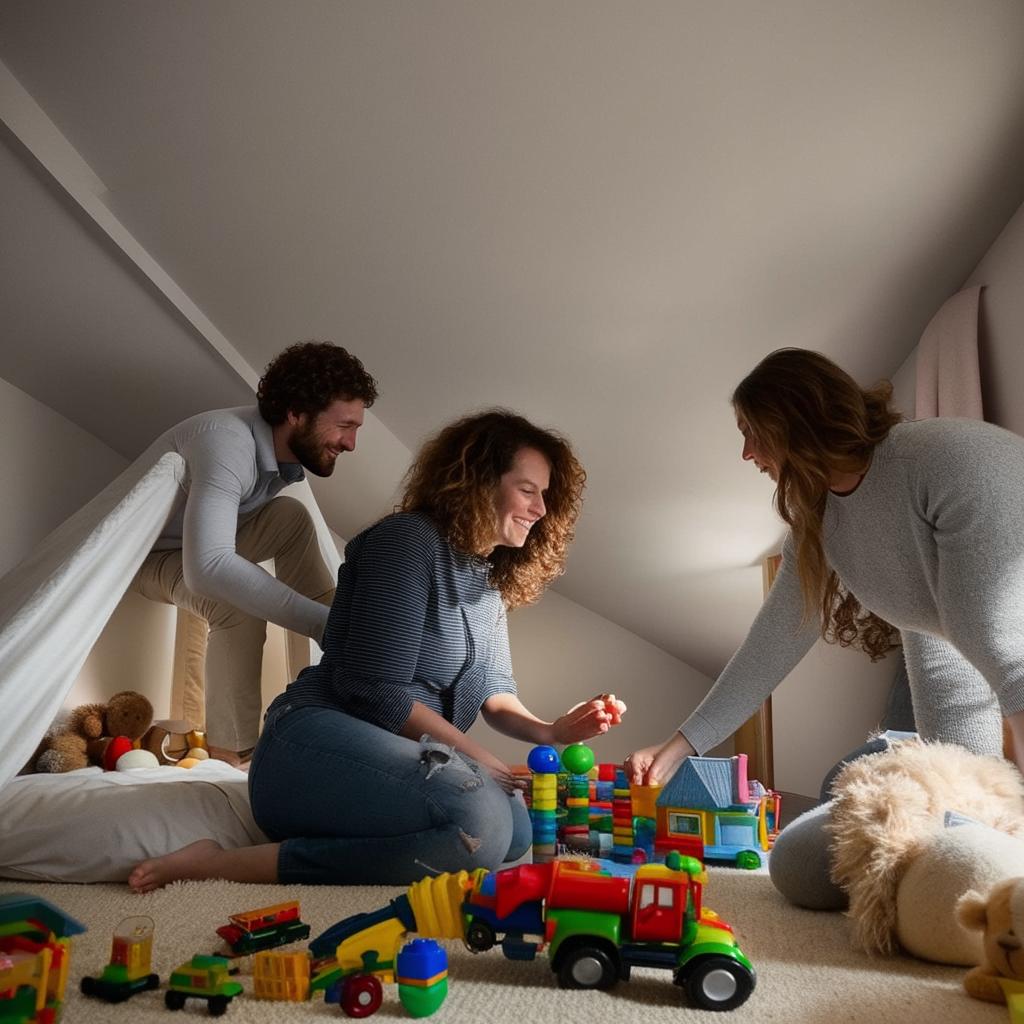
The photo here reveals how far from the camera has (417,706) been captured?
1475mm

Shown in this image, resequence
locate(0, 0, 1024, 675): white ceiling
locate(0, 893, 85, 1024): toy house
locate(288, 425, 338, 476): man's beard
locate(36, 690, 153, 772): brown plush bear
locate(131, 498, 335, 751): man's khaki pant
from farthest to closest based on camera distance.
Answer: locate(36, 690, 153, 772): brown plush bear, locate(131, 498, 335, 751): man's khaki pant, locate(288, 425, 338, 476): man's beard, locate(0, 0, 1024, 675): white ceiling, locate(0, 893, 85, 1024): toy house

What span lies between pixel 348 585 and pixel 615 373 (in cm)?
124

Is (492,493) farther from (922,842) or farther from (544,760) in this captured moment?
(922,842)

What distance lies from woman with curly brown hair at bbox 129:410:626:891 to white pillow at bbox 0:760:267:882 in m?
0.12

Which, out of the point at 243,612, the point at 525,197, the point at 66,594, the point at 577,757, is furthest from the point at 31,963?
the point at 525,197

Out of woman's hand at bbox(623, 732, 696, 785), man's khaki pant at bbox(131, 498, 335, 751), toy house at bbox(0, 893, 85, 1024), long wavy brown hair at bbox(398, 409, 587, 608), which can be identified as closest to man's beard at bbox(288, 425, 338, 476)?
man's khaki pant at bbox(131, 498, 335, 751)

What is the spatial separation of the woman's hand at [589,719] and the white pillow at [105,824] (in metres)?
0.55

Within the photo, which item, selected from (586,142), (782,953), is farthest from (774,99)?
(782,953)

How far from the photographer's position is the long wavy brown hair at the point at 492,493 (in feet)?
5.23

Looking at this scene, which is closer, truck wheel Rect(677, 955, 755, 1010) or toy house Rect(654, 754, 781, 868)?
truck wheel Rect(677, 955, 755, 1010)

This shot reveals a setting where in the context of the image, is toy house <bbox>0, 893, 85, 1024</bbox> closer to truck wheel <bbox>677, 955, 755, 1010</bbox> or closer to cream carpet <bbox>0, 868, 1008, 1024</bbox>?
cream carpet <bbox>0, 868, 1008, 1024</bbox>

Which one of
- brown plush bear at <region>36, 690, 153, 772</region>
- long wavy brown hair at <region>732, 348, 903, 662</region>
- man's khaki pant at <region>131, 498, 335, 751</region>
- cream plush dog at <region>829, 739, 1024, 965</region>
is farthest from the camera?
brown plush bear at <region>36, 690, 153, 772</region>

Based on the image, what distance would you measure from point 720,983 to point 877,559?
708 millimetres

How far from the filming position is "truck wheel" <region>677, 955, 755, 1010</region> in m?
0.86
